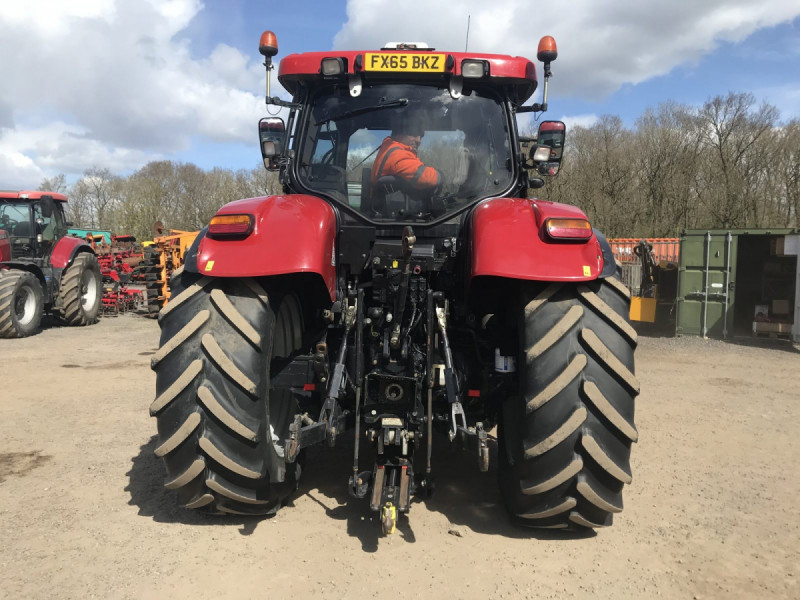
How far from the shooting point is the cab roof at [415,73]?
355 cm

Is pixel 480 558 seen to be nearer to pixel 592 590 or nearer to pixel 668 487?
pixel 592 590

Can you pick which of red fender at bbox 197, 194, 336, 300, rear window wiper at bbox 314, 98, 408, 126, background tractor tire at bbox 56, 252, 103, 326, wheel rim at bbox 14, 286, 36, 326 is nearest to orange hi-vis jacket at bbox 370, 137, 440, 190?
rear window wiper at bbox 314, 98, 408, 126

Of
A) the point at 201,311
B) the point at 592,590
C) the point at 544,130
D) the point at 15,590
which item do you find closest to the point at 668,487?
the point at 592,590

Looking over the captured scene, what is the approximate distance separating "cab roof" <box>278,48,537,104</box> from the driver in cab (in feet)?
0.94

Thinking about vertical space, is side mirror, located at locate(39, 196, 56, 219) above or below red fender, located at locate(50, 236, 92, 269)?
above

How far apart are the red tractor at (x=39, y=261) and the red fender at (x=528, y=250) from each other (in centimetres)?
1023

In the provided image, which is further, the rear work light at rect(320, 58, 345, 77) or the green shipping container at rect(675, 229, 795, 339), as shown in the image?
the green shipping container at rect(675, 229, 795, 339)

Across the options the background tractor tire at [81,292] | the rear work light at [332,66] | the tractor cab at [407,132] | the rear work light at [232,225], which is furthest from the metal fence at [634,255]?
the rear work light at [232,225]

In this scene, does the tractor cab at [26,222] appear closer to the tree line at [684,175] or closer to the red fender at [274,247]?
the red fender at [274,247]

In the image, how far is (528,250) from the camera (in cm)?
281

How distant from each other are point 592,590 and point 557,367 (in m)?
0.94

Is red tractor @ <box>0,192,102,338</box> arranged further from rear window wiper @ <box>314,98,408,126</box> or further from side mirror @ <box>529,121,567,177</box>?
side mirror @ <box>529,121,567,177</box>

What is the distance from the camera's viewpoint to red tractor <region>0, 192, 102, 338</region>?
11.1 metres

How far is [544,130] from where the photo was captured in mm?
3848
